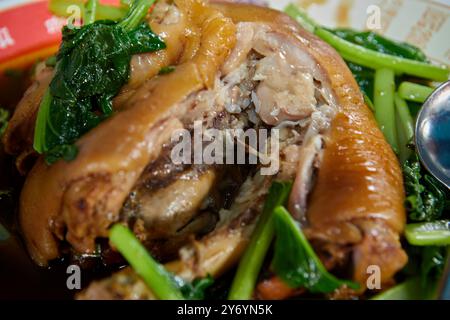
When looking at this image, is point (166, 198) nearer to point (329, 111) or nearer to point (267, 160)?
point (267, 160)

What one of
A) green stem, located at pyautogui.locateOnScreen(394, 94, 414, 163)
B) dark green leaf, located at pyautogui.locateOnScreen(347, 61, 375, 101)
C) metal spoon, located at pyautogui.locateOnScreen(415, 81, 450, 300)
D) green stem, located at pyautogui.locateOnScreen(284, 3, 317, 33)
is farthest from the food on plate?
green stem, located at pyautogui.locateOnScreen(284, 3, 317, 33)

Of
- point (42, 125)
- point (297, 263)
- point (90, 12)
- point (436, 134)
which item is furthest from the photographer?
point (90, 12)

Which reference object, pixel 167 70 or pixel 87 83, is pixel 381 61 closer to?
pixel 167 70

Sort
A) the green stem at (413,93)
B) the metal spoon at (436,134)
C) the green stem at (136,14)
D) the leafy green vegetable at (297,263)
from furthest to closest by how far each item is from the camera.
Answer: the green stem at (413,93) → the metal spoon at (436,134) → the green stem at (136,14) → the leafy green vegetable at (297,263)

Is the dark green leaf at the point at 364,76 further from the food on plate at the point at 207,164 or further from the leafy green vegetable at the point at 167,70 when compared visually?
the leafy green vegetable at the point at 167,70

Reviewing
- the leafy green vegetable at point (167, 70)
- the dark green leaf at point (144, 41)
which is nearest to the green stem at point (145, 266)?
the leafy green vegetable at point (167, 70)

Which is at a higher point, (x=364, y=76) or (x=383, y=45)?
(x=383, y=45)

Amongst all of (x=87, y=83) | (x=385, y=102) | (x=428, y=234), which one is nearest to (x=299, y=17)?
(x=385, y=102)

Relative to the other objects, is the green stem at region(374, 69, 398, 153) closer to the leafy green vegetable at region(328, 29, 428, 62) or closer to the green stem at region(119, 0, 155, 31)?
the leafy green vegetable at region(328, 29, 428, 62)
